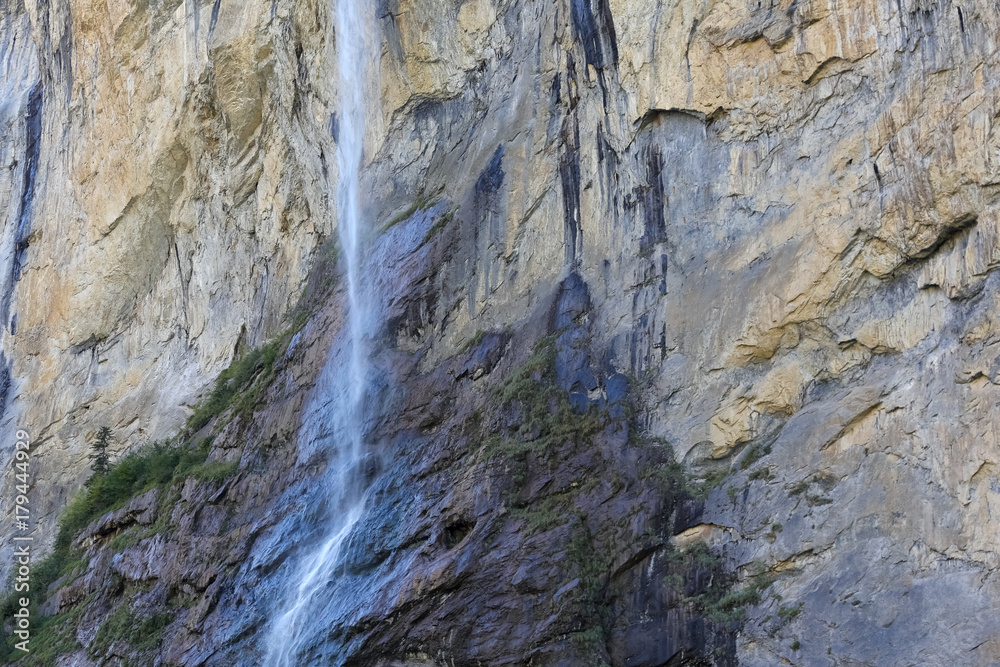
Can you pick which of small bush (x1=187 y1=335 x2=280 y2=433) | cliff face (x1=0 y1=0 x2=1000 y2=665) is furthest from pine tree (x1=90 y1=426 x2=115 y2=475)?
cliff face (x1=0 y1=0 x2=1000 y2=665)

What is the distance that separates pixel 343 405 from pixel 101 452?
406 inches

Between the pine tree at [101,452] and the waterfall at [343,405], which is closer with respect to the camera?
the waterfall at [343,405]

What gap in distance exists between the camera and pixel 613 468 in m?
13.1

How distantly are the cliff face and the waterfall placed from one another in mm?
313

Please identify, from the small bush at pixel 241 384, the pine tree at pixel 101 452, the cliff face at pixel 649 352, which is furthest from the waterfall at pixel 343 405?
the pine tree at pixel 101 452

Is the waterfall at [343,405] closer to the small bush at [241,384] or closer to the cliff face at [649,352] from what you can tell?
the cliff face at [649,352]

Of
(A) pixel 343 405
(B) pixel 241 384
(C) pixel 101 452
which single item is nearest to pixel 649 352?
(A) pixel 343 405

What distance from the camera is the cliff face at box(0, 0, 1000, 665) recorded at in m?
11.0

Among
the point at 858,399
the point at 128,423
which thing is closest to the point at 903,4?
the point at 858,399

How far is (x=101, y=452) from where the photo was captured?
23828mm

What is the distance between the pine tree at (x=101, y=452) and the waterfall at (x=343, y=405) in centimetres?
812

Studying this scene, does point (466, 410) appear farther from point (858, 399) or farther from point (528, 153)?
point (858, 399)

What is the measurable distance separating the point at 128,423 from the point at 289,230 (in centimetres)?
636

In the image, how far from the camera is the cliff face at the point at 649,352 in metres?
11.0
